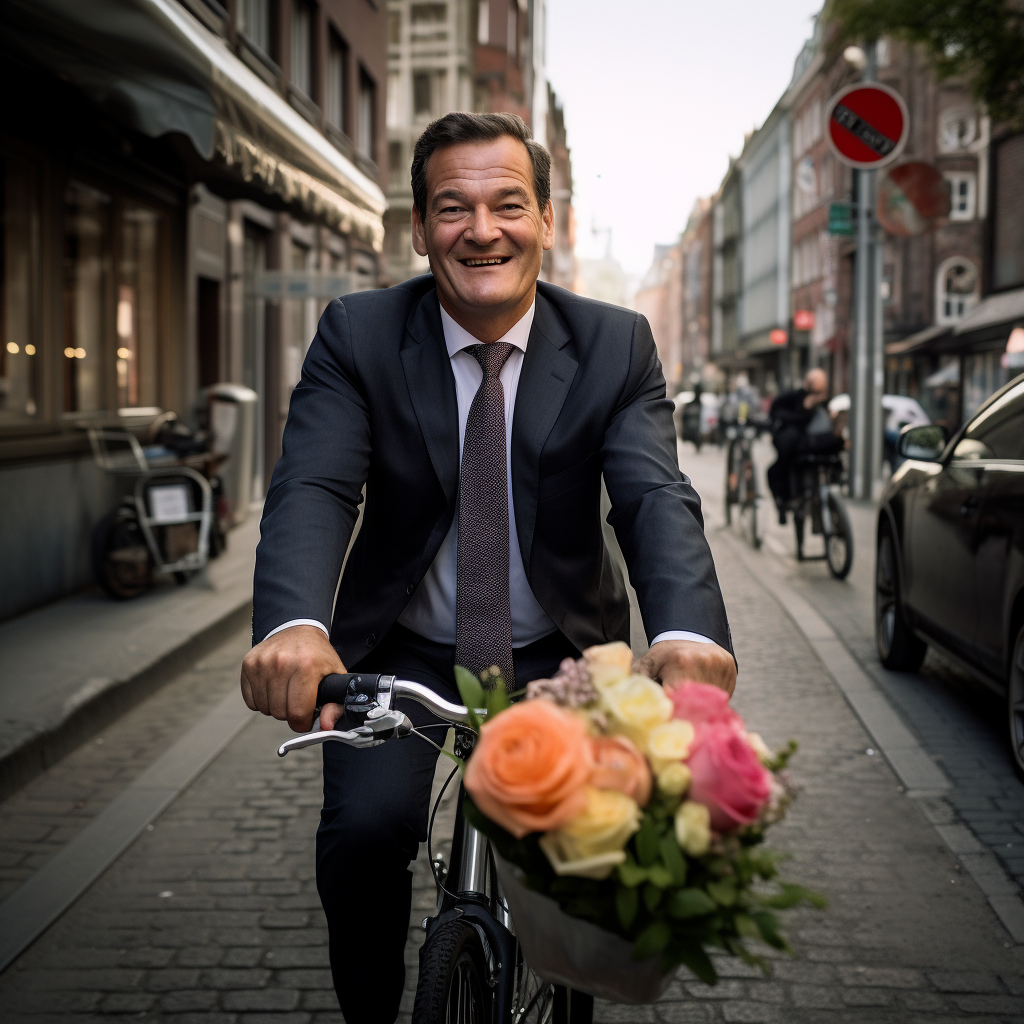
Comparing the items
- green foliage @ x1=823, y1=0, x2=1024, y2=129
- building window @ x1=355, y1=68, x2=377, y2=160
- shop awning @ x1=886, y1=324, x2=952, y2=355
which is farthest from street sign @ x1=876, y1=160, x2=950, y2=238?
shop awning @ x1=886, y1=324, x2=952, y2=355

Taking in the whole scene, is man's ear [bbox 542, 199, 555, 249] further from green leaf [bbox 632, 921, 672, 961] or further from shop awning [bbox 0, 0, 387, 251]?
shop awning [bbox 0, 0, 387, 251]

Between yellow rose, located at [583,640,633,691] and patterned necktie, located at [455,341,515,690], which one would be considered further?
patterned necktie, located at [455,341,515,690]

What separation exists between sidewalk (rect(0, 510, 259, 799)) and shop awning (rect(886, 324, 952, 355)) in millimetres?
33623

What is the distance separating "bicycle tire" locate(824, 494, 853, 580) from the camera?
1094 centimetres

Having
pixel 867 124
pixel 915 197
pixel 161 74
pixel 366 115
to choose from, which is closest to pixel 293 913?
pixel 161 74

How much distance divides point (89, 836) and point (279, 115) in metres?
7.09

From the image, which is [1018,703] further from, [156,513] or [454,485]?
[156,513]

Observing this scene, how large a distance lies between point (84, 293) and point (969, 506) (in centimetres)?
764

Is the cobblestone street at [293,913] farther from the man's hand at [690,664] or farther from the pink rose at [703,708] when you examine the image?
the pink rose at [703,708]

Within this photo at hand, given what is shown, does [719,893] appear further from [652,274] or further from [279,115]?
[652,274]

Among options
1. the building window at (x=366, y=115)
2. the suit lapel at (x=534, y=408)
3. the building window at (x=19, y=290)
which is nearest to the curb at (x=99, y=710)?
Answer: the building window at (x=19, y=290)

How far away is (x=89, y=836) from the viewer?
184 inches

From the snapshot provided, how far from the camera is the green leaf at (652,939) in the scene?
4.31 feet

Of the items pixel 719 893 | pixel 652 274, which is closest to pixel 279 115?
pixel 719 893
